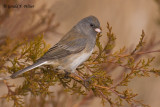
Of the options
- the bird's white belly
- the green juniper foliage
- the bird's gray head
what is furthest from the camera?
the bird's gray head

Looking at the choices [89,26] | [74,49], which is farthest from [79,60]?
[89,26]

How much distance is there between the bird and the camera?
2463 millimetres

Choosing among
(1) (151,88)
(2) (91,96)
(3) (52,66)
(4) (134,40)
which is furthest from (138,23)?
(3) (52,66)

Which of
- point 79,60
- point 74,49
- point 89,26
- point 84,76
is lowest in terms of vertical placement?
point 84,76

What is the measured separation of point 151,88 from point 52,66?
3040mm

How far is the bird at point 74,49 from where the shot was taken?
246 centimetres

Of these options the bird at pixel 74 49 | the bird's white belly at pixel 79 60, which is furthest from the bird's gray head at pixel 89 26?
the bird's white belly at pixel 79 60

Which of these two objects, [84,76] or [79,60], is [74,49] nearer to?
[79,60]

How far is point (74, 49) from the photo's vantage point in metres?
2.60

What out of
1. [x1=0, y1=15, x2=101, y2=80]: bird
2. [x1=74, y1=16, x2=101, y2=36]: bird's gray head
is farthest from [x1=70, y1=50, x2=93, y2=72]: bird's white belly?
[x1=74, y1=16, x2=101, y2=36]: bird's gray head

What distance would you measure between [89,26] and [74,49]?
358mm

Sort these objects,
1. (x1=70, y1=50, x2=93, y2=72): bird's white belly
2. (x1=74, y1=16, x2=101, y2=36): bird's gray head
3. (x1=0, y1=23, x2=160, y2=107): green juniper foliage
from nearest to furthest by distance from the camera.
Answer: (x1=0, y1=23, x2=160, y2=107): green juniper foliage
(x1=70, y1=50, x2=93, y2=72): bird's white belly
(x1=74, y1=16, x2=101, y2=36): bird's gray head

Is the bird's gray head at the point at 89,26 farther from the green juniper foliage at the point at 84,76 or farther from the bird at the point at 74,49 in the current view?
the green juniper foliage at the point at 84,76

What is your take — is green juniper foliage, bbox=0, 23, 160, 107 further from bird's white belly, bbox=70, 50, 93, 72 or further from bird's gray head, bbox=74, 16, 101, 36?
bird's gray head, bbox=74, 16, 101, 36
